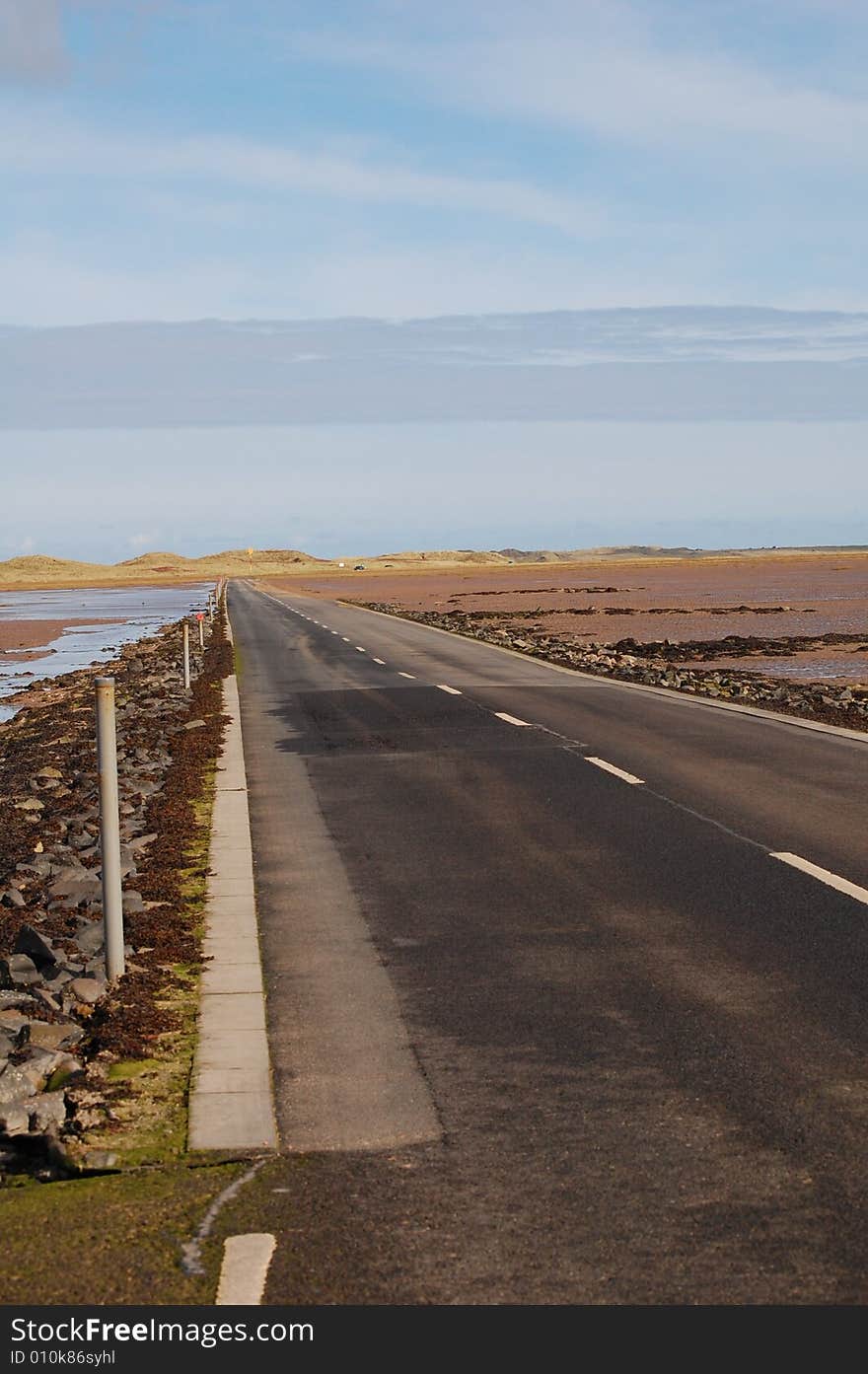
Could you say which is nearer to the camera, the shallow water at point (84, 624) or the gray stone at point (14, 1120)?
the gray stone at point (14, 1120)

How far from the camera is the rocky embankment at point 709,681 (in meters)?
25.2

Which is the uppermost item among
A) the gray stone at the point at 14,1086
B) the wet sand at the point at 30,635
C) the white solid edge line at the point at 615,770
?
the gray stone at the point at 14,1086

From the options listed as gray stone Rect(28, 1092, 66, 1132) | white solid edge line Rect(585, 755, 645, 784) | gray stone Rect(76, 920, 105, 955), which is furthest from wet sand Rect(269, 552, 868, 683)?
gray stone Rect(28, 1092, 66, 1132)

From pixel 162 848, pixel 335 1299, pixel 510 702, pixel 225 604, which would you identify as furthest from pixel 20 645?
pixel 335 1299

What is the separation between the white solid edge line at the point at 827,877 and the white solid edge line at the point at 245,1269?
5708mm

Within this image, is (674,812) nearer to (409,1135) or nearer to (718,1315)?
(409,1135)

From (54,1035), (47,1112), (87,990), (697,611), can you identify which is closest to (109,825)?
(87,990)

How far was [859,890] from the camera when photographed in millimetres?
9805

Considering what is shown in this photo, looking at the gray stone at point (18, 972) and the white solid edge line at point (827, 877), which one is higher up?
the white solid edge line at point (827, 877)

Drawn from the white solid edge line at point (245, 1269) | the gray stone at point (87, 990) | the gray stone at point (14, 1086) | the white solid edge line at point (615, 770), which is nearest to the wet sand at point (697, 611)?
the white solid edge line at point (615, 770)

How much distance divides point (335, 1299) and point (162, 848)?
8.17 m

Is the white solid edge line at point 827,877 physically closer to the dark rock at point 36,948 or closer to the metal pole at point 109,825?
the metal pole at point 109,825

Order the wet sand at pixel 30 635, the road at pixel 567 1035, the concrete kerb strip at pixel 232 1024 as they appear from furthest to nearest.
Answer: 1. the wet sand at pixel 30 635
2. the concrete kerb strip at pixel 232 1024
3. the road at pixel 567 1035

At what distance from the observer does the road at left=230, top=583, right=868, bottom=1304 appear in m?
4.68
